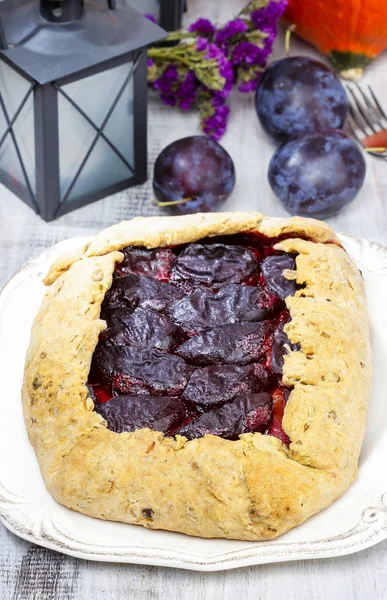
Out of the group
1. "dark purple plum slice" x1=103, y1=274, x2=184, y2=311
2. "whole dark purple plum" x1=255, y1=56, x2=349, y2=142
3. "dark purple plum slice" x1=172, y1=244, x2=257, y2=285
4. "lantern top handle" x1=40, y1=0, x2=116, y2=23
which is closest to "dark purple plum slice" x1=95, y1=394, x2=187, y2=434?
"dark purple plum slice" x1=103, y1=274, x2=184, y2=311

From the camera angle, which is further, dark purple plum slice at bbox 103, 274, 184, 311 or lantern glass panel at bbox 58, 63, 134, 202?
lantern glass panel at bbox 58, 63, 134, 202

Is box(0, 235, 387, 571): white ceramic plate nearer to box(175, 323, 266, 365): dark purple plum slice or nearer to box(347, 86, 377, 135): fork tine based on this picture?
box(175, 323, 266, 365): dark purple plum slice

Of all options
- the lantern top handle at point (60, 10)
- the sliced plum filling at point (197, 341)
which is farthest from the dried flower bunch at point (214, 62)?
the sliced plum filling at point (197, 341)

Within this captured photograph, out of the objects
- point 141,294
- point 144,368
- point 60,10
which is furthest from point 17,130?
point 144,368

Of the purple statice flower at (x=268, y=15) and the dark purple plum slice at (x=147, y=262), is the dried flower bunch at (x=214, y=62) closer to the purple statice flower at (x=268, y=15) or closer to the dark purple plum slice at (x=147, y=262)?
the purple statice flower at (x=268, y=15)

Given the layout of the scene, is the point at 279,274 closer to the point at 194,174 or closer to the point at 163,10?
the point at 194,174

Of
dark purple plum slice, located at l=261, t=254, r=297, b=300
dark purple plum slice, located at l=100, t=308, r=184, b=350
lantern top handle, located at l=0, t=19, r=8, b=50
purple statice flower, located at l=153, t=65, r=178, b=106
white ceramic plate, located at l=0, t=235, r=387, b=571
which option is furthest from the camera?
purple statice flower, located at l=153, t=65, r=178, b=106
